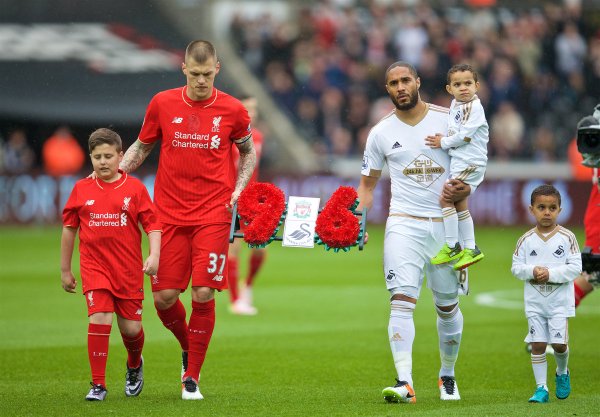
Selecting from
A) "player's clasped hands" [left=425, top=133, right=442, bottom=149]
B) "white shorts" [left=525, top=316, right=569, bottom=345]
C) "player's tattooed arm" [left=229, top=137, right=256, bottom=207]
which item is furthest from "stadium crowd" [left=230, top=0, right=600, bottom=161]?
"white shorts" [left=525, top=316, right=569, bottom=345]

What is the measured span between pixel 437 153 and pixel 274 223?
51.8 inches

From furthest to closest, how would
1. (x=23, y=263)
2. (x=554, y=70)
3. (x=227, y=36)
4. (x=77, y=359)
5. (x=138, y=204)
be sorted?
(x=227, y=36), (x=554, y=70), (x=23, y=263), (x=77, y=359), (x=138, y=204)

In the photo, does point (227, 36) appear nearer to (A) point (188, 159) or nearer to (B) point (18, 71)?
(B) point (18, 71)

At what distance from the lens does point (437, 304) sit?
9.22 metres

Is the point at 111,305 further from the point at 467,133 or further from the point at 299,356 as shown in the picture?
the point at 299,356

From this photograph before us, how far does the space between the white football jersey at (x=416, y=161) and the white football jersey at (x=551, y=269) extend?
73cm

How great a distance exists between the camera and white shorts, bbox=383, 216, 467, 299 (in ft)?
29.7

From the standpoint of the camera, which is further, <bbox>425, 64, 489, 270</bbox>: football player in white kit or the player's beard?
the player's beard

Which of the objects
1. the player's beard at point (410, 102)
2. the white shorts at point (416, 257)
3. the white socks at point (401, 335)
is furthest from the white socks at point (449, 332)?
the player's beard at point (410, 102)

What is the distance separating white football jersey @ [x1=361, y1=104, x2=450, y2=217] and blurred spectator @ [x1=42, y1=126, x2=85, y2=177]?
21.2 metres

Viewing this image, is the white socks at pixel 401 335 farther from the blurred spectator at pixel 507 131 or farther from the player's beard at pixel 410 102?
the blurred spectator at pixel 507 131

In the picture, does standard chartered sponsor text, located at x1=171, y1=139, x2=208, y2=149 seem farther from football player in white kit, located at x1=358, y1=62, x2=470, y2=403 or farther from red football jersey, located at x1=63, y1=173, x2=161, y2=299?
football player in white kit, located at x1=358, y1=62, x2=470, y2=403

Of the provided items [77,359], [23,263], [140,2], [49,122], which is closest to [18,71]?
[49,122]

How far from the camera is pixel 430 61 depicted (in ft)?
98.7
